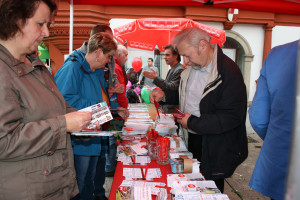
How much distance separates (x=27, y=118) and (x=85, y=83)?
121 cm

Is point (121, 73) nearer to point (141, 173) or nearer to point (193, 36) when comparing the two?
point (193, 36)

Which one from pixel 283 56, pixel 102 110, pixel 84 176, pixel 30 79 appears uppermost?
pixel 283 56

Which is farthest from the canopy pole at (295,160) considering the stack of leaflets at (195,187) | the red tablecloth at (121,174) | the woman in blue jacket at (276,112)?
the red tablecloth at (121,174)

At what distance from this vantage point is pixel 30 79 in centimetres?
118

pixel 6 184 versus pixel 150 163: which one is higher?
pixel 6 184

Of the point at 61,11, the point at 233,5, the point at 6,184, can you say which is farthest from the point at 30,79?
the point at 61,11

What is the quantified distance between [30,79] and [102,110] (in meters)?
0.52

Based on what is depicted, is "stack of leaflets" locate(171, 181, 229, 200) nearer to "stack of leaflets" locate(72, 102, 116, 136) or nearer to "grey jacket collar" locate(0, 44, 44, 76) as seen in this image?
"stack of leaflets" locate(72, 102, 116, 136)

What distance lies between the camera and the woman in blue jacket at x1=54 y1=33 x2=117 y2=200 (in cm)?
216

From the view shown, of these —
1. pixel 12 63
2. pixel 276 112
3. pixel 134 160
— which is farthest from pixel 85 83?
pixel 276 112

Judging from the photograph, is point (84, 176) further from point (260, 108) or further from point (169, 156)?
point (260, 108)

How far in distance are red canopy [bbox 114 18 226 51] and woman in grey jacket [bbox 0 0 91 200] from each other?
4777 mm

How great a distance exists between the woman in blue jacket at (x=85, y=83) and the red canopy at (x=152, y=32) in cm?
367

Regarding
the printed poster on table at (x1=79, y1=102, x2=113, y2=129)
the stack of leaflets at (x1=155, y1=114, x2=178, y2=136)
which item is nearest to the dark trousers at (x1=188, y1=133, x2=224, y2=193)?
the stack of leaflets at (x1=155, y1=114, x2=178, y2=136)
